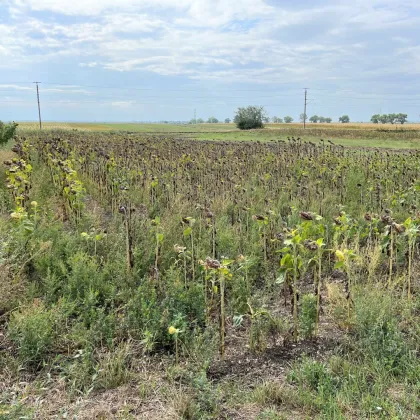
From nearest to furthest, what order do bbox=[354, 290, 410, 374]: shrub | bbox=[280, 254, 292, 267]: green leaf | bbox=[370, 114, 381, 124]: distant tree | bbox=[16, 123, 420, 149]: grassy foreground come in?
bbox=[354, 290, 410, 374]: shrub
bbox=[280, 254, 292, 267]: green leaf
bbox=[16, 123, 420, 149]: grassy foreground
bbox=[370, 114, 381, 124]: distant tree

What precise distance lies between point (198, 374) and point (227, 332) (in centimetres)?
80

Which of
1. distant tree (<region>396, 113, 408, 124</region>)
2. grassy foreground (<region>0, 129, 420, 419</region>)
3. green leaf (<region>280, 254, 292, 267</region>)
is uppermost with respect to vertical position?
distant tree (<region>396, 113, 408, 124</region>)

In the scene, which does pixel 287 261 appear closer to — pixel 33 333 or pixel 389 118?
pixel 33 333

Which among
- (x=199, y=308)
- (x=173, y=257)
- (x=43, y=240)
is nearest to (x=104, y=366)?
(x=199, y=308)

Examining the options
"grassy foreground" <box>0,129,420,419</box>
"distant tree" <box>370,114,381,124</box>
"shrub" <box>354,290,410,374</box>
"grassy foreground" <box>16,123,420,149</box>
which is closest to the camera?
"grassy foreground" <box>0,129,420,419</box>

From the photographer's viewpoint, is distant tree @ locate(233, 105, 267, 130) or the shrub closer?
the shrub

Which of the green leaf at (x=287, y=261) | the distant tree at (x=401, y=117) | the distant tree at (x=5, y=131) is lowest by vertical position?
the green leaf at (x=287, y=261)

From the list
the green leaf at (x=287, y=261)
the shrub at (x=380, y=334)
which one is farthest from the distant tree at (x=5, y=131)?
the shrub at (x=380, y=334)

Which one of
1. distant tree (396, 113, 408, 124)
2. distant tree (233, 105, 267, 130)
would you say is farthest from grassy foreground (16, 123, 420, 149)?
distant tree (396, 113, 408, 124)

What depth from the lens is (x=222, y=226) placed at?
5121mm

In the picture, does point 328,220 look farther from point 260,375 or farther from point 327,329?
point 260,375

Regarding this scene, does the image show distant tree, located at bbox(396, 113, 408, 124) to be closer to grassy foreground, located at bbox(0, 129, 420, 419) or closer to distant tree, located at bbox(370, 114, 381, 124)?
distant tree, located at bbox(370, 114, 381, 124)

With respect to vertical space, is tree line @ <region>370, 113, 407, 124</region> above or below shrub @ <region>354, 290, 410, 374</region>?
above

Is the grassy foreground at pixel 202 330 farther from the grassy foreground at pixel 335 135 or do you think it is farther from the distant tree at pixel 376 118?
the distant tree at pixel 376 118
